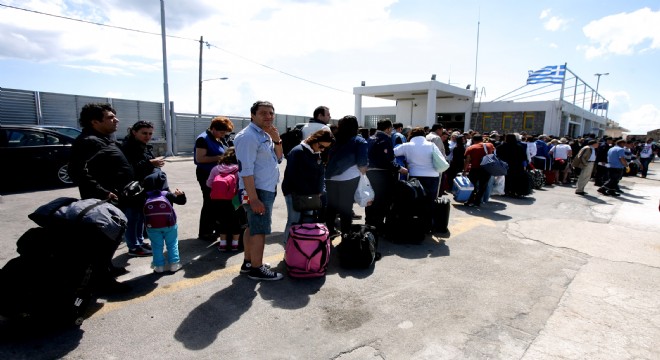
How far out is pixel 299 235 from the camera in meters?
3.64

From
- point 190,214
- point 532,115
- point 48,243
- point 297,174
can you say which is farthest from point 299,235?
point 532,115

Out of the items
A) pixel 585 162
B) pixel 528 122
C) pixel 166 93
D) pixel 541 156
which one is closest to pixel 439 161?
pixel 585 162

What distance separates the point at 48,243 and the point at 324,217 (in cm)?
299

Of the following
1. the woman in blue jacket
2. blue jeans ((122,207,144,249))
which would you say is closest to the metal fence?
the woman in blue jacket

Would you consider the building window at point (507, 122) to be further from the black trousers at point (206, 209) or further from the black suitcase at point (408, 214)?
the black trousers at point (206, 209)

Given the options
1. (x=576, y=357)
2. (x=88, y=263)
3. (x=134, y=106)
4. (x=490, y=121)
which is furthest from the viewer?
(x=490, y=121)

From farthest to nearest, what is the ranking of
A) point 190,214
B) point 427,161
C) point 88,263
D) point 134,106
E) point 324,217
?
point 134,106
point 190,214
point 427,161
point 324,217
point 88,263

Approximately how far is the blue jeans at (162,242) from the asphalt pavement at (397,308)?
0.17 metres

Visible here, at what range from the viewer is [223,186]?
4.04 metres

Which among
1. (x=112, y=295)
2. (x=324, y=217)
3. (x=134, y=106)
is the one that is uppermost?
(x=134, y=106)

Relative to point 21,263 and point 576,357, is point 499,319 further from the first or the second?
point 21,263

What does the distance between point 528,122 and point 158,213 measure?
26.2 m

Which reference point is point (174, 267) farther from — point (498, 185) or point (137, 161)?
point (498, 185)

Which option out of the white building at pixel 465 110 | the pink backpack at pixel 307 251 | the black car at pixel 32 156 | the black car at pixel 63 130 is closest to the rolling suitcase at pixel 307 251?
the pink backpack at pixel 307 251
